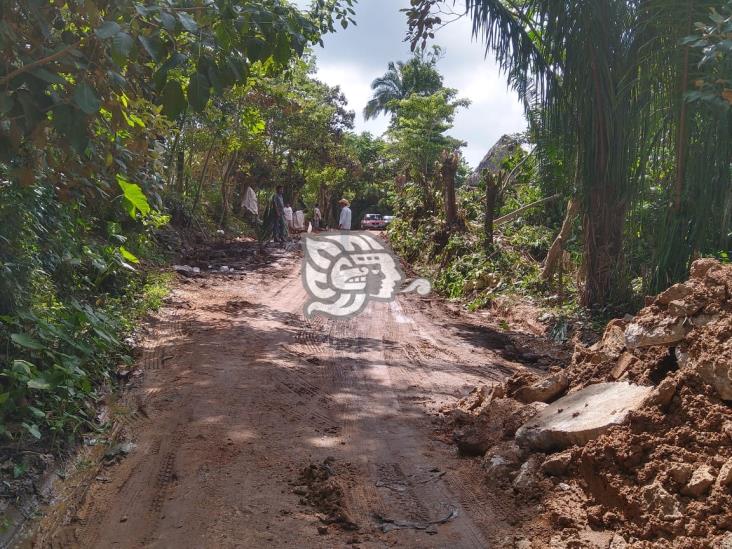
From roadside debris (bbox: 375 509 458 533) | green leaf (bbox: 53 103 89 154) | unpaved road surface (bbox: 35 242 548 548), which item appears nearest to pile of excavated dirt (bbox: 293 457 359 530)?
unpaved road surface (bbox: 35 242 548 548)

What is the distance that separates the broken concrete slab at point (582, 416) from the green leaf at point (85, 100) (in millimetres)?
3051

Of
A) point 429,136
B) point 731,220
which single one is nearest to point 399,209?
point 429,136

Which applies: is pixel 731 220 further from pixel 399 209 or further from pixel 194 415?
pixel 399 209

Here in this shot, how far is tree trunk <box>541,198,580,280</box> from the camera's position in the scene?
10.0m

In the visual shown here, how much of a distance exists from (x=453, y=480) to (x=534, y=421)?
685 mm

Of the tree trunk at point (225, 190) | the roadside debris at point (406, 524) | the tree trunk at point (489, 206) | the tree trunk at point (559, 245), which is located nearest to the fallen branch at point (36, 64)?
the roadside debris at point (406, 524)

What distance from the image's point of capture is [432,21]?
30.1 ft

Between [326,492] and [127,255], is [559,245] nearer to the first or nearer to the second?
[127,255]

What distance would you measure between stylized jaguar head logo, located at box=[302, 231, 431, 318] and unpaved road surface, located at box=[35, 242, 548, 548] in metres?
2.60

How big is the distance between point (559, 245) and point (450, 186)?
511 cm

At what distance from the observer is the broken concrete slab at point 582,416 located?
12.0ft

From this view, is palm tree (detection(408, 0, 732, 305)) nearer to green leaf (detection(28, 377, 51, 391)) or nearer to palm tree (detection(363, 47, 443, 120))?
green leaf (detection(28, 377, 51, 391))

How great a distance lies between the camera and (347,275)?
14.1 meters

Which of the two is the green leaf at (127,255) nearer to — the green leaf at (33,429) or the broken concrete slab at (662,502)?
the green leaf at (33,429)
